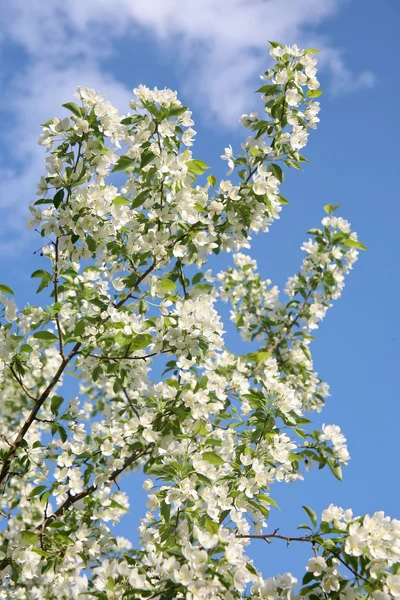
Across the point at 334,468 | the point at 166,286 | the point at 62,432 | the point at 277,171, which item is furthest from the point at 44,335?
the point at 334,468

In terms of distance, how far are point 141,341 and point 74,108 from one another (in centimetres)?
127

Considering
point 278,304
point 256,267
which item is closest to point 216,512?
point 278,304

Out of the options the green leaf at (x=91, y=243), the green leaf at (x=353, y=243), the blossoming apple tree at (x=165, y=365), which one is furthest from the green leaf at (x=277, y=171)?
the green leaf at (x=353, y=243)

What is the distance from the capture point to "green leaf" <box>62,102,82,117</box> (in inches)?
130

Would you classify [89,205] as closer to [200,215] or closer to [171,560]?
[200,215]

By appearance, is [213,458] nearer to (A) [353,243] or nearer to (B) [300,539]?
(B) [300,539]

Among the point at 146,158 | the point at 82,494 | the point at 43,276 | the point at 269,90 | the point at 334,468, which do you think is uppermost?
A: the point at 269,90

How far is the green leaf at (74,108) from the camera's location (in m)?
3.29

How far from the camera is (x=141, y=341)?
322 centimetres

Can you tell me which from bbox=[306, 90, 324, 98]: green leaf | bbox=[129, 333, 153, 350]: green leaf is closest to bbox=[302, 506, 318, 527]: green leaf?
bbox=[129, 333, 153, 350]: green leaf

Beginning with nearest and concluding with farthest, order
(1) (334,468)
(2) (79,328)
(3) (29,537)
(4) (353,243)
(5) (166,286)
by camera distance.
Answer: (3) (29,537) → (2) (79,328) → (5) (166,286) → (1) (334,468) → (4) (353,243)

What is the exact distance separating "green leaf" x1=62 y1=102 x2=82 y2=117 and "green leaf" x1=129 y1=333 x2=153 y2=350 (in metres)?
1.21

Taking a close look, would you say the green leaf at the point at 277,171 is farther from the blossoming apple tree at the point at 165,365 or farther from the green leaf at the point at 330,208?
the green leaf at the point at 330,208

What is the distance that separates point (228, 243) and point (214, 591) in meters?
1.90
